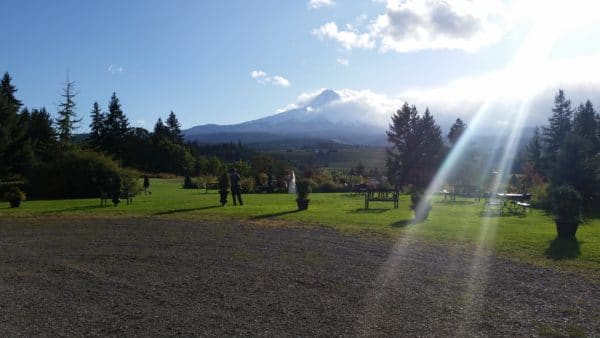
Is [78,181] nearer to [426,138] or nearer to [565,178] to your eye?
[565,178]

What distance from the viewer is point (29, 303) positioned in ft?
20.1

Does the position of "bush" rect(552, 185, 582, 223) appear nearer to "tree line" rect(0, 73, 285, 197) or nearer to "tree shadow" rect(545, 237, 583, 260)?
"tree shadow" rect(545, 237, 583, 260)

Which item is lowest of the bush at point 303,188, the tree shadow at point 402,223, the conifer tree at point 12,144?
the tree shadow at point 402,223


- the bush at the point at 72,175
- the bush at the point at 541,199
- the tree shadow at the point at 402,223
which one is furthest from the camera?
the bush at the point at 72,175

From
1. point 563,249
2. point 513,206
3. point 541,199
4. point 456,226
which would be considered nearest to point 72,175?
point 456,226

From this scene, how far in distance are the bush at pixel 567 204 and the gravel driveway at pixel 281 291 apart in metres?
2.89

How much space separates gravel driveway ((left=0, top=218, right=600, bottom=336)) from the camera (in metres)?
5.16

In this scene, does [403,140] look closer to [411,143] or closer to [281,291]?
[411,143]

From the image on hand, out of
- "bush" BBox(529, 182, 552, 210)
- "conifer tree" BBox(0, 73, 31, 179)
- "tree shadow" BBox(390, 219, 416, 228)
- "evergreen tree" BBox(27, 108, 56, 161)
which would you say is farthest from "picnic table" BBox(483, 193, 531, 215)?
"evergreen tree" BBox(27, 108, 56, 161)

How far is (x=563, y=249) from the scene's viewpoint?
9.61 meters

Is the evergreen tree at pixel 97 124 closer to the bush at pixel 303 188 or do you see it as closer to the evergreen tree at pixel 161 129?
the evergreen tree at pixel 161 129

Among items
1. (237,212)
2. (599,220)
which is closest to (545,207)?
(599,220)

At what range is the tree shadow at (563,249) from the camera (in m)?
8.95

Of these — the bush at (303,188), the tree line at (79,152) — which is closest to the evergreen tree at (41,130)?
the tree line at (79,152)
